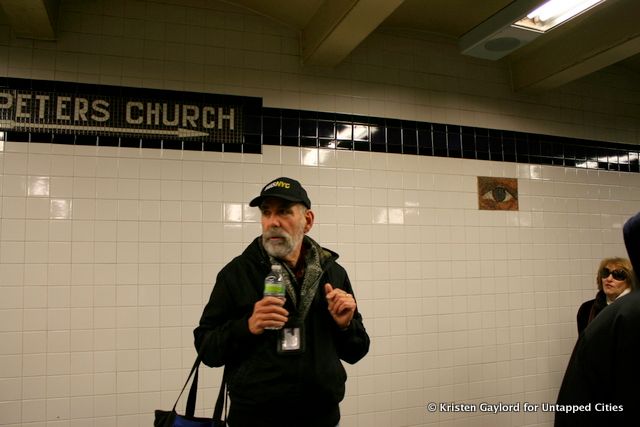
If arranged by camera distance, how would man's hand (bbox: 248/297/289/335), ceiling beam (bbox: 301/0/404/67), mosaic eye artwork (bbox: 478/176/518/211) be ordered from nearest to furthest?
man's hand (bbox: 248/297/289/335), ceiling beam (bbox: 301/0/404/67), mosaic eye artwork (bbox: 478/176/518/211)

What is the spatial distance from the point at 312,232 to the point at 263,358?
5.00 ft

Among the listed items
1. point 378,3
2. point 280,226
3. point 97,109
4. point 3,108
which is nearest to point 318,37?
point 378,3

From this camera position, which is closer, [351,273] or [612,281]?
[612,281]

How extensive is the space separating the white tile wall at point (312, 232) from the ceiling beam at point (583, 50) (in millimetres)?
196

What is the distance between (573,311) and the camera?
357 centimetres

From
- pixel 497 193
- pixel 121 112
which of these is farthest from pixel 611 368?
pixel 121 112

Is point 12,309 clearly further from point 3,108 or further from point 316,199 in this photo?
point 316,199

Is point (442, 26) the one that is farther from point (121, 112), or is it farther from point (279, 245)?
point (279, 245)

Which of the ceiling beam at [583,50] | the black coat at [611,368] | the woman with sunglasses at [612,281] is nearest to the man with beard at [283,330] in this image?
the black coat at [611,368]

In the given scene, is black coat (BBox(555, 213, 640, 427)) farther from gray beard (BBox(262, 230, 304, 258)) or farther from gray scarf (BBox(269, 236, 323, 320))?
gray beard (BBox(262, 230, 304, 258))

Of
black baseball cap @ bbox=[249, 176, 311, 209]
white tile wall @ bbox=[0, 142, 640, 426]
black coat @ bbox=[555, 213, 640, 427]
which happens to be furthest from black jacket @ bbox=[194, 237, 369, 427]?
white tile wall @ bbox=[0, 142, 640, 426]

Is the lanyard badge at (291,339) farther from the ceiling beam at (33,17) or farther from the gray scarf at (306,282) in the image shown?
the ceiling beam at (33,17)

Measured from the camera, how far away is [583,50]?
2979 millimetres

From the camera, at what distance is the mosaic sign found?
2453mm
